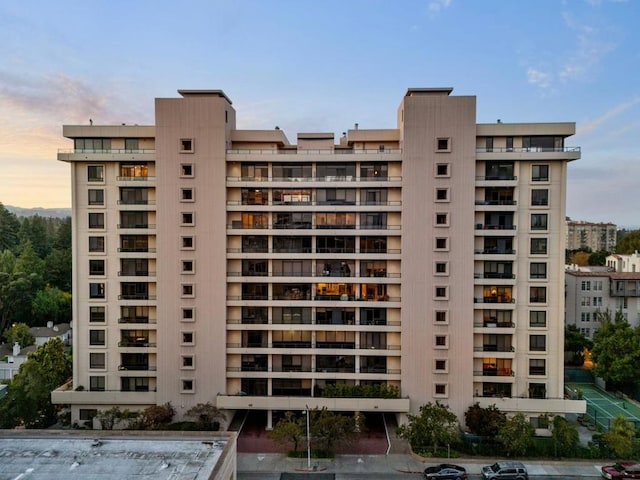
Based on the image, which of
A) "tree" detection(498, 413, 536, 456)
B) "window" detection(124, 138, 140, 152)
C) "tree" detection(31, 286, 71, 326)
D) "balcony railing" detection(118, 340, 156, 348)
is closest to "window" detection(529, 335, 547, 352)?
"tree" detection(498, 413, 536, 456)

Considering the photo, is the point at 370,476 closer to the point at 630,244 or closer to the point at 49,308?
the point at 49,308

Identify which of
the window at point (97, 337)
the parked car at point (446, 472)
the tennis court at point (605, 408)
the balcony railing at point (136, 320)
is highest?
the balcony railing at point (136, 320)

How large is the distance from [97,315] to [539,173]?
1703 inches

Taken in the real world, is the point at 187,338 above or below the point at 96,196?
below

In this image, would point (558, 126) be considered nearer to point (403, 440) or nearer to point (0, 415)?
point (403, 440)

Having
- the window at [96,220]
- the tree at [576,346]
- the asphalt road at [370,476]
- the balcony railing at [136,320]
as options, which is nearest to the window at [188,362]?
the balcony railing at [136,320]

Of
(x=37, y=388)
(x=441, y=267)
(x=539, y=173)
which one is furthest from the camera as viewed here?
(x=37, y=388)

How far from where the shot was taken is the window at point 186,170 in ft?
121

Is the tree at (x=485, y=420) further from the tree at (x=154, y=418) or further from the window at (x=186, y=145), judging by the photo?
the window at (x=186, y=145)

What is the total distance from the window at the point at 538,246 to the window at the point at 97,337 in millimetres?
40923

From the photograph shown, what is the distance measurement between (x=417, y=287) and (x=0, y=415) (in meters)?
38.0

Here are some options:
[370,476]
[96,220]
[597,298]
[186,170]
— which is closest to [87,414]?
[96,220]

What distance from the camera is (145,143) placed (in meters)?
38.2

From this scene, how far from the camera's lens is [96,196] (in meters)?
38.2
